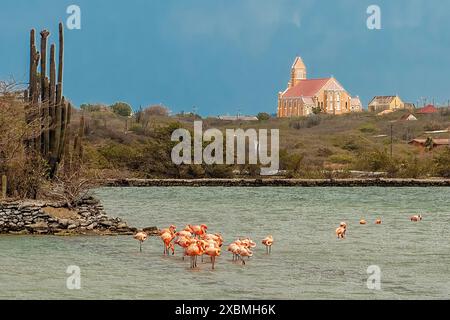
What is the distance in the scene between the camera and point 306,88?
463 feet

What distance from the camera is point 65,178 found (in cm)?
2592

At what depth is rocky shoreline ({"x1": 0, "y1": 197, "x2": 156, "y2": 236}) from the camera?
24453 mm

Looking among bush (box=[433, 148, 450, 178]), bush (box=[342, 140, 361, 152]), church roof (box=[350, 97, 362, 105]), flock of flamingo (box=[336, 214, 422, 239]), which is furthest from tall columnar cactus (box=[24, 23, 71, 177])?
church roof (box=[350, 97, 362, 105])

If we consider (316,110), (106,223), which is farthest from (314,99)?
(106,223)

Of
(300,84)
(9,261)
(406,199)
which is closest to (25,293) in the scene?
(9,261)

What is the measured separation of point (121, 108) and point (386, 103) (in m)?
45.2

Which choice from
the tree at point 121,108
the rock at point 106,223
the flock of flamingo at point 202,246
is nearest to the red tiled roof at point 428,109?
the tree at point 121,108

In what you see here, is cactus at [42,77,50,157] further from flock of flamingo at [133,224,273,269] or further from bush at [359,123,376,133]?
bush at [359,123,376,133]

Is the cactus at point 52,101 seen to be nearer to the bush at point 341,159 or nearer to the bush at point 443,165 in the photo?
the bush at point 443,165

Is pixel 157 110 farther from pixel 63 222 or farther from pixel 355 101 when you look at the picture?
pixel 63 222

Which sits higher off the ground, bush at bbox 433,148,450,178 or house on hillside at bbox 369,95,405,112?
house on hillside at bbox 369,95,405,112

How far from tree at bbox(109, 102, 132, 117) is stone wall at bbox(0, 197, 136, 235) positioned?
98.7 metres

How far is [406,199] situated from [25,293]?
33.1m
